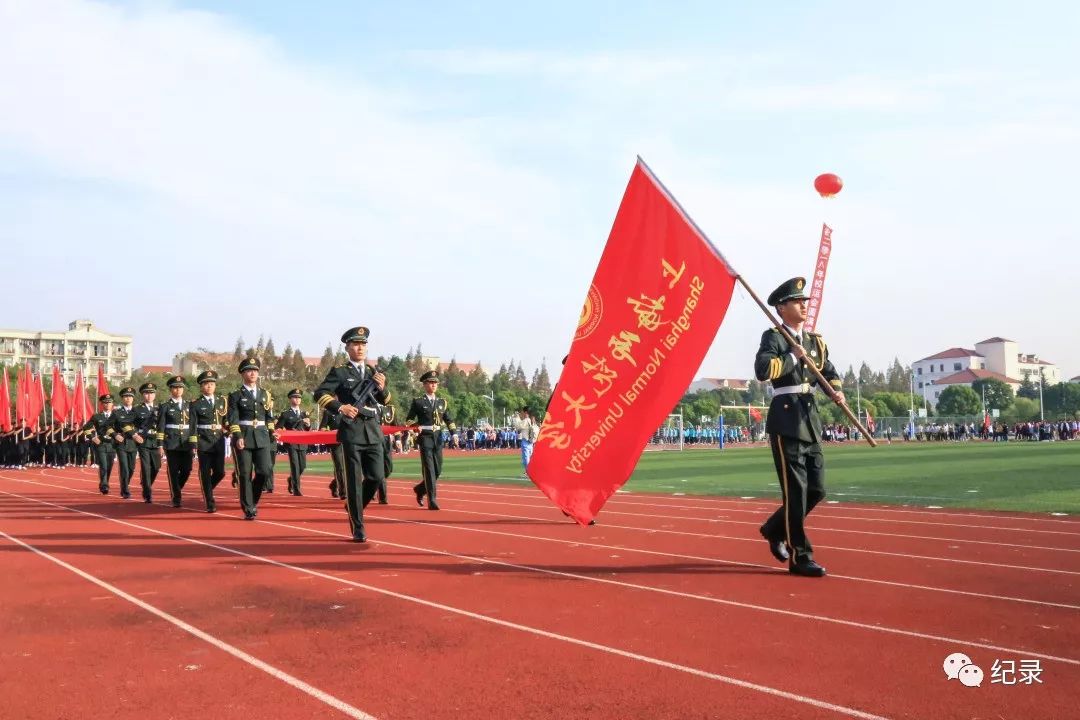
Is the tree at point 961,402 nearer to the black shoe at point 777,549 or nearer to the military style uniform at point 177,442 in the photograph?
the military style uniform at point 177,442

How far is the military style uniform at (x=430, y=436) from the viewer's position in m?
12.7

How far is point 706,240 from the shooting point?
657 centimetres

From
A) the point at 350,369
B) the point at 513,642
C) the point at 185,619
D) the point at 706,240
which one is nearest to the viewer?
the point at 513,642

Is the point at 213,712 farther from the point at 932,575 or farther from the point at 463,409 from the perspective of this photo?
the point at 463,409

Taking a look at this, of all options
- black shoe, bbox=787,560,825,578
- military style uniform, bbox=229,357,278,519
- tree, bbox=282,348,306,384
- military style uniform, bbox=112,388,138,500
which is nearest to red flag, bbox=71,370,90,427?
military style uniform, bbox=112,388,138,500

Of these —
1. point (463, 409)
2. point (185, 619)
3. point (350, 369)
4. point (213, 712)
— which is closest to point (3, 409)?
point (350, 369)

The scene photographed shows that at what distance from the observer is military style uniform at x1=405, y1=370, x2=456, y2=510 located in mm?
12719

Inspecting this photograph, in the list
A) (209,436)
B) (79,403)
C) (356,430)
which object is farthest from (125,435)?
(79,403)

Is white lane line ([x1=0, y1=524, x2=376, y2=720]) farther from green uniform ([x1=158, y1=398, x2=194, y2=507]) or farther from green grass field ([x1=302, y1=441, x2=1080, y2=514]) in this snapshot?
green grass field ([x1=302, y1=441, x2=1080, y2=514])

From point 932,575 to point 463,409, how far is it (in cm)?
7536

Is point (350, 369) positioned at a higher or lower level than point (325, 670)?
higher

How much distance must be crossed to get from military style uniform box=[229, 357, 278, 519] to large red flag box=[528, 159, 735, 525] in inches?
245

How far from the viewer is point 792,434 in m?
6.87
